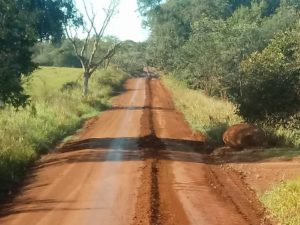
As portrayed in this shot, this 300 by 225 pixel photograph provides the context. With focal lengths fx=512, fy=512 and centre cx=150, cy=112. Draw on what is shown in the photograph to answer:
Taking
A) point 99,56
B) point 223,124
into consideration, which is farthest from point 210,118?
point 99,56

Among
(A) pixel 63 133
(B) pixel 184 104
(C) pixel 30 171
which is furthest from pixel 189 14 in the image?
(C) pixel 30 171

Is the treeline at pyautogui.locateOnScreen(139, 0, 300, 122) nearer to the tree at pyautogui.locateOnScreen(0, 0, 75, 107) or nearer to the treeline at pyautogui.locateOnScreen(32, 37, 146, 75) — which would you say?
the tree at pyautogui.locateOnScreen(0, 0, 75, 107)

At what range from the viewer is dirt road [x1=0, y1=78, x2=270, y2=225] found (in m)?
9.28

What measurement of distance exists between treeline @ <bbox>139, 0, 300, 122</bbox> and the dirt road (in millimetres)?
3019

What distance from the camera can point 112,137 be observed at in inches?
819

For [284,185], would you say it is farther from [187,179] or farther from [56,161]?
[56,161]

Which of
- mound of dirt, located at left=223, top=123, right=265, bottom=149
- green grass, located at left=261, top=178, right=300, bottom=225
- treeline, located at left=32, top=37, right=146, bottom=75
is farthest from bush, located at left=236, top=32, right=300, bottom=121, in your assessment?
treeline, located at left=32, top=37, right=146, bottom=75

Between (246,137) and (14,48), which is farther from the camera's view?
(246,137)

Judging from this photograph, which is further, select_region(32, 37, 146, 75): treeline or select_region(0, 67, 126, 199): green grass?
select_region(32, 37, 146, 75): treeline

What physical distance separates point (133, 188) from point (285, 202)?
3.47 metres

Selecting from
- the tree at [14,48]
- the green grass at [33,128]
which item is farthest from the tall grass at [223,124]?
the tree at [14,48]

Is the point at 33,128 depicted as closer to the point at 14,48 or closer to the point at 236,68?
the point at 14,48

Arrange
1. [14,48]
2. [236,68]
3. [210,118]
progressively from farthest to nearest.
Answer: [236,68] < [210,118] < [14,48]

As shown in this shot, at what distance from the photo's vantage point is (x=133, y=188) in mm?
11477
